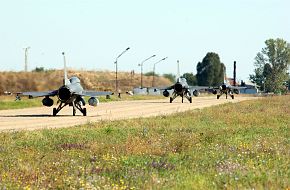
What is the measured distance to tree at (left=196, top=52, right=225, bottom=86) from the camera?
552 feet

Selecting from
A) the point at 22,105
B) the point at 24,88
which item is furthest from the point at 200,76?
the point at 22,105

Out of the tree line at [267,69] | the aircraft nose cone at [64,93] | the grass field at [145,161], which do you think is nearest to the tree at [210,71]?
the tree line at [267,69]

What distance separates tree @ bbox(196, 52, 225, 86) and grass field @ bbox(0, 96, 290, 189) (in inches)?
5760

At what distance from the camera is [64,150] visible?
1730cm

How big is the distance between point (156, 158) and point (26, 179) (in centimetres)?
413

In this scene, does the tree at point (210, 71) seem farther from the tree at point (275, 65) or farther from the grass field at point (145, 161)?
the grass field at point (145, 161)

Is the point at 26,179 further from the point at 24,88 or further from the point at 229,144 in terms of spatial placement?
the point at 24,88

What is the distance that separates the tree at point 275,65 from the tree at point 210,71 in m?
14.4

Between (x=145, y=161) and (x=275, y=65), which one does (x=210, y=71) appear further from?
(x=145, y=161)

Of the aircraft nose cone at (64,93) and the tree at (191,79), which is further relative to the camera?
the tree at (191,79)

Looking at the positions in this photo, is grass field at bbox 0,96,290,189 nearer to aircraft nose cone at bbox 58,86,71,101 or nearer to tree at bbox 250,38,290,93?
aircraft nose cone at bbox 58,86,71,101

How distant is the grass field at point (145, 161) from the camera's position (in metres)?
11.0

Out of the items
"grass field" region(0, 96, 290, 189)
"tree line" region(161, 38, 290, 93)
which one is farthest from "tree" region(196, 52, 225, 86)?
"grass field" region(0, 96, 290, 189)

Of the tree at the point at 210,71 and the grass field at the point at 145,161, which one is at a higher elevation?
the tree at the point at 210,71
